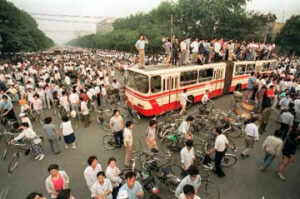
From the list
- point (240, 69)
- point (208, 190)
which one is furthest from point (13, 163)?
point (240, 69)

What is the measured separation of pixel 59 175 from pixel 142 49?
832 centimetres

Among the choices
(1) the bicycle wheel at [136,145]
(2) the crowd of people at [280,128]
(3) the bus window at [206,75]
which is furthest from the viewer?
(3) the bus window at [206,75]

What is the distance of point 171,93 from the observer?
10.2m

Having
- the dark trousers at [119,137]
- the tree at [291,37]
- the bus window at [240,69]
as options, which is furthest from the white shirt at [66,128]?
the tree at [291,37]

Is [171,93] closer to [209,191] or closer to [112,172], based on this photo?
[209,191]

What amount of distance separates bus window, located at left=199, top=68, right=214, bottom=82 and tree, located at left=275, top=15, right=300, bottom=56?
36.7m

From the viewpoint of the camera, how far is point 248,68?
15078 millimetres

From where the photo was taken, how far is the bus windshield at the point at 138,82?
9281 mm

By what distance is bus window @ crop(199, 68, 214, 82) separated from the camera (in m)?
11.6

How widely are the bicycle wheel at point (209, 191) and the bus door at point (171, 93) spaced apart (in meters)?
5.28

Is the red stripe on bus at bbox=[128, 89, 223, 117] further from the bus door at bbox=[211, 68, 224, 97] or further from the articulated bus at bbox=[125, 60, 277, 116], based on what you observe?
the bus door at bbox=[211, 68, 224, 97]

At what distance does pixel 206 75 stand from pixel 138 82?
517 centimetres

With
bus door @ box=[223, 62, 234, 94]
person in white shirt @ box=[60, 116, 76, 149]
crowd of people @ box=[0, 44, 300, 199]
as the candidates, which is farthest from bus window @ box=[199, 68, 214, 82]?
person in white shirt @ box=[60, 116, 76, 149]

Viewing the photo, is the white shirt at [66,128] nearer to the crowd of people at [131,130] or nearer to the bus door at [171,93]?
the crowd of people at [131,130]
